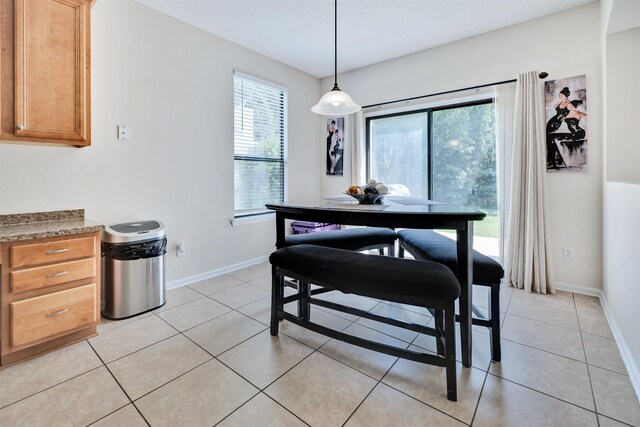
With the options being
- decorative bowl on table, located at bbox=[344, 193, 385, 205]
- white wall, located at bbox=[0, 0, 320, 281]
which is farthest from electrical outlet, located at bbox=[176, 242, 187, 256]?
decorative bowl on table, located at bbox=[344, 193, 385, 205]

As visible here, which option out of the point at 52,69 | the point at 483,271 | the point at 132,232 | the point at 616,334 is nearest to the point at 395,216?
the point at 483,271

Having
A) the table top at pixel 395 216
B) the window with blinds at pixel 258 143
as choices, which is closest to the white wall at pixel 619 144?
the table top at pixel 395 216

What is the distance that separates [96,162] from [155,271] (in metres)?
1.03

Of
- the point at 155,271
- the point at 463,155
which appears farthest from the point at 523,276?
the point at 155,271

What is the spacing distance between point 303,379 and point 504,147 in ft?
9.66

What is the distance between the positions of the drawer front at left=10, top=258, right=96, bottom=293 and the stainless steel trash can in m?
0.25

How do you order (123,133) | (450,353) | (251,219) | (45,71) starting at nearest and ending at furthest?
(450,353), (45,71), (123,133), (251,219)

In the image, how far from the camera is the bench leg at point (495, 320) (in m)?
1.63

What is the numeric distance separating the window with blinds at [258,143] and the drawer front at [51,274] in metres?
1.71

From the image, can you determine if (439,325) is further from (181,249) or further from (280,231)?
(181,249)

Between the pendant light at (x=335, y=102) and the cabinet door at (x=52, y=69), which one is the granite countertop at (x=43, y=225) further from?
the pendant light at (x=335, y=102)

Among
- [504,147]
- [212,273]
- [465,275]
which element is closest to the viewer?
[465,275]

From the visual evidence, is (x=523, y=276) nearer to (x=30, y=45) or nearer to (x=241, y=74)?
(x=241, y=74)

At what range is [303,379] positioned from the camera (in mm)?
1546
